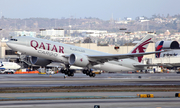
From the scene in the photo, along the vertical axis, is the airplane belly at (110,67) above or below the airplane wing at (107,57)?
below

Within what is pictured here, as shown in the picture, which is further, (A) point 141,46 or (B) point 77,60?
(A) point 141,46

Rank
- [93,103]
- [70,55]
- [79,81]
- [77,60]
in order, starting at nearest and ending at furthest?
[93,103] < [79,81] < [77,60] < [70,55]

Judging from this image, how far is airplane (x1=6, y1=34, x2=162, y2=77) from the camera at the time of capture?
4819 centimetres

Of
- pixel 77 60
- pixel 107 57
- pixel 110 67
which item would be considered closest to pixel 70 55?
pixel 77 60

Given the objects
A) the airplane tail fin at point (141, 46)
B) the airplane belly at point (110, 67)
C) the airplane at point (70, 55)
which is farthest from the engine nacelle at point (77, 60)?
the airplane tail fin at point (141, 46)

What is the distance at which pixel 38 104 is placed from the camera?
22469mm

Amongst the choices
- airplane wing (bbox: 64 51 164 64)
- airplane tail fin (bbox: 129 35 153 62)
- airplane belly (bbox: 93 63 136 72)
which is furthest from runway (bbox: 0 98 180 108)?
airplane tail fin (bbox: 129 35 153 62)

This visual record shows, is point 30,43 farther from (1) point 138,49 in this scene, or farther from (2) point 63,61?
(1) point 138,49

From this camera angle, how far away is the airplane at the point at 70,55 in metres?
48.2

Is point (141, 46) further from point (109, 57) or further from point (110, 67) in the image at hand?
point (109, 57)

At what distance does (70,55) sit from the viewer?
165 feet

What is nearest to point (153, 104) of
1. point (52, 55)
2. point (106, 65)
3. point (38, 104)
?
point (38, 104)

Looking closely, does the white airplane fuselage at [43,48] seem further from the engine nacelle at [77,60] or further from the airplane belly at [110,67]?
the airplane belly at [110,67]

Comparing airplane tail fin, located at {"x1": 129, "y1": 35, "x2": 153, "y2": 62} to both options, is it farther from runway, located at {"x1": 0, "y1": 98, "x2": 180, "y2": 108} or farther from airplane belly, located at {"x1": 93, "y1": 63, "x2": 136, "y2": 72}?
runway, located at {"x1": 0, "y1": 98, "x2": 180, "y2": 108}
